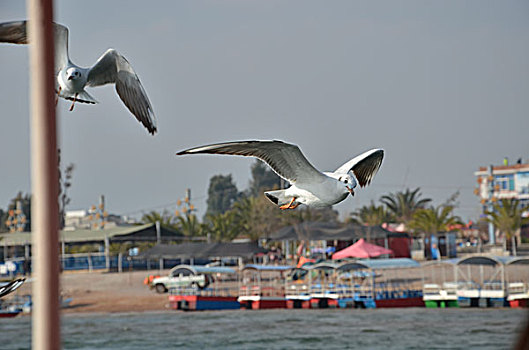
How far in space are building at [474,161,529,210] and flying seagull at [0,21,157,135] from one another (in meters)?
46.9

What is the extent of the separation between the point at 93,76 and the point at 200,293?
1036 inches

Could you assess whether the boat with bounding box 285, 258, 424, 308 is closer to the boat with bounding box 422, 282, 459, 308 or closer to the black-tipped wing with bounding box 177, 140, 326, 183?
the boat with bounding box 422, 282, 459, 308

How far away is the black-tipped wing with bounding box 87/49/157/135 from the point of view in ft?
10.5

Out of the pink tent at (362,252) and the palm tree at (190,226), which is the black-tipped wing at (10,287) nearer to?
the pink tent at (362,252)

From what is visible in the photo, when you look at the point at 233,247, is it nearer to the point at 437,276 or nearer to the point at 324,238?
the point at 324,238

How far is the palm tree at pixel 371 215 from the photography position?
4194 cm

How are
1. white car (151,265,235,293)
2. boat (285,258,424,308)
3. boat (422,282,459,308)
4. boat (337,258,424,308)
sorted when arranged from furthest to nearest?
white car (151,265,235,293), boat (422,282,459,308), boat (285,258,424,308), boat (337,258,424,308)

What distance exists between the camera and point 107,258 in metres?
37.0

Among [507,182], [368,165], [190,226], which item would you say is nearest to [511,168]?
[507,182]

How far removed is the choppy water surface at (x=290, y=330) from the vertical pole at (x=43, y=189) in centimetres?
2181

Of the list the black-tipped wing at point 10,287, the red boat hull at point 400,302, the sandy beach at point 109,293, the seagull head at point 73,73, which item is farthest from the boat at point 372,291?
the black-tipped wing at point 10,287

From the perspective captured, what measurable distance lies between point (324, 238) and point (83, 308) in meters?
8.54

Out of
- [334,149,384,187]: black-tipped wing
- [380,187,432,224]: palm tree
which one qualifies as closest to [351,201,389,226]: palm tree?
[380,187,432,224]: palm tree

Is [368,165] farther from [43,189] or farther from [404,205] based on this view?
[404,205]
